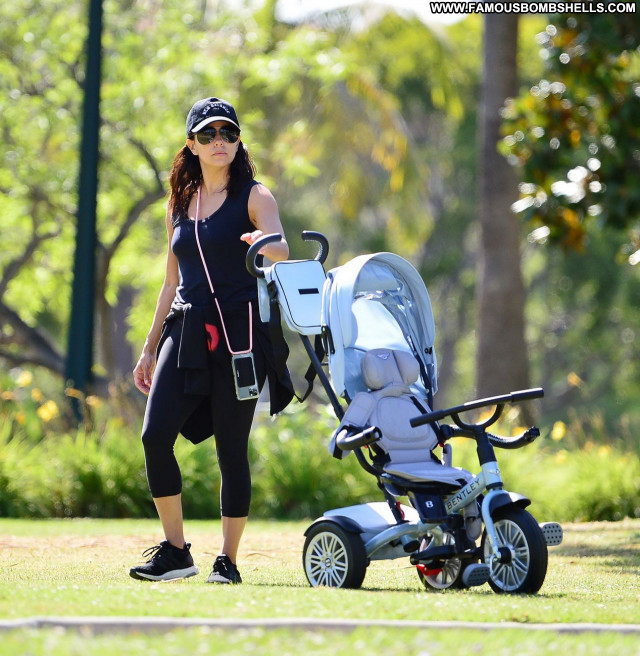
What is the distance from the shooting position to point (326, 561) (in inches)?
229

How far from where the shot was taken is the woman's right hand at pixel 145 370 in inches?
250

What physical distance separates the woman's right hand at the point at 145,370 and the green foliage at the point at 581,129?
518cm

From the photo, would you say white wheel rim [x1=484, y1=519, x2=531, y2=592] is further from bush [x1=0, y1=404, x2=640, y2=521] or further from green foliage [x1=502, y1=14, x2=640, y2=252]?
bush [x1=0, y1=404, x2=640, y2=521]

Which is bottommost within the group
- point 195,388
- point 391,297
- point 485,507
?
point 485,507

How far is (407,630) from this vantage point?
423 centimetres

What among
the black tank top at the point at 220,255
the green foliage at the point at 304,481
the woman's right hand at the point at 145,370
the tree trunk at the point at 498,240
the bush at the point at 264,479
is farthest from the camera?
the tree trunk at the point at 498,240

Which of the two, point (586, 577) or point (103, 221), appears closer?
point (586, 577)

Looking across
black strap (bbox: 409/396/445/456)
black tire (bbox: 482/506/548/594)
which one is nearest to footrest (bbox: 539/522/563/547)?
black tire (bbox: 482/506/548/594)

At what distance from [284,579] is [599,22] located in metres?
6.11

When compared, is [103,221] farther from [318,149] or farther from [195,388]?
[195,388]

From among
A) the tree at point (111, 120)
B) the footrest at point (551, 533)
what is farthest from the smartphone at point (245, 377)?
the tree at point (111, 120)

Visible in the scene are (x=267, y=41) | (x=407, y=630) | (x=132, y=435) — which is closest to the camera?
(x=407, y=630)

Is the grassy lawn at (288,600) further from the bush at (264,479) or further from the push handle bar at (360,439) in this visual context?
the bush at (264,479)

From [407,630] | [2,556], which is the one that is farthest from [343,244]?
[407,630]
